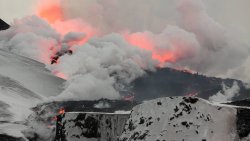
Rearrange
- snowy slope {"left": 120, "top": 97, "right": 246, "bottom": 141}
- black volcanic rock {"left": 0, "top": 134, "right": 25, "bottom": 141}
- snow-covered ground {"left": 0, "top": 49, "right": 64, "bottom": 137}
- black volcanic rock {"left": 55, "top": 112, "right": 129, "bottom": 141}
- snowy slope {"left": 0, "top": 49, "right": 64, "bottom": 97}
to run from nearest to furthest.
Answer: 1. snowy slope {"left": 120, "top": 97, "right": 246, "bottom": 141}
2. black volcanic rock {"left": 55, "top": 112, "right": 129, "bottom": 141}
3. black volcanic rock {"left": 0, "top": 134, "right": 25, "bottom": 141}
4. snow-covered ground {"left": 0, "top": 49, "right": 64, "bottom": 137}
5. snowy slope {"left": 0, "top": 49, "right": 64, "bottom": 97}

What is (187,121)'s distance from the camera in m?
5.61

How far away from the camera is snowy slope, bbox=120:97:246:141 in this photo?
18.1 ft

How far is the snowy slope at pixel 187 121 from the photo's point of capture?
552cm

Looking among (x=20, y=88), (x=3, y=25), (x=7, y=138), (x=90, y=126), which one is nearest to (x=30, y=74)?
(x=20, y=88)

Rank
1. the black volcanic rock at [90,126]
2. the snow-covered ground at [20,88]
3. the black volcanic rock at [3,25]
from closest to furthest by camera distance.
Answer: the black volcanic rock at [90,126]
the snow-covered ground at [20,88]
the black volcanic rock at [3,25]

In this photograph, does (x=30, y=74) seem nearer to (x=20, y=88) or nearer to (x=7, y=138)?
(x=20, y=88)

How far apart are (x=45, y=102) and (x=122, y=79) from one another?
217 feet

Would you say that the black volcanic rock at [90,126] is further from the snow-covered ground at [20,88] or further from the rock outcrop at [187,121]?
the snow-covered ground at [20,88]

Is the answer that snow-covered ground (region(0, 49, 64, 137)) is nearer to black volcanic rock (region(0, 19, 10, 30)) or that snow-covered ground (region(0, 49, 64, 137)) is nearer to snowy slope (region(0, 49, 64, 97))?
snowy slope (region(0, 49, 64, 97))

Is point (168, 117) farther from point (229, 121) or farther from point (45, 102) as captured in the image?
point (45, 102)

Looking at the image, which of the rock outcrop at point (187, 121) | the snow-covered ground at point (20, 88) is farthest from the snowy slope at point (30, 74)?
the rock outcrop at point (187, 121)

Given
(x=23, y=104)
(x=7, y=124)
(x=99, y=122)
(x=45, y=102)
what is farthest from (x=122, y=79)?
(x=99, y=122)

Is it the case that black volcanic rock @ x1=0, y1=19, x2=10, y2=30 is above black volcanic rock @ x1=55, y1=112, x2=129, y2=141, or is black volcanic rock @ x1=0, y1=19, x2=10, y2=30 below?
above

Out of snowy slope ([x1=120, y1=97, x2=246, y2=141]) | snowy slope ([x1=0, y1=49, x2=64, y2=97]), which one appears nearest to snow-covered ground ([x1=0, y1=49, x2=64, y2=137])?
snowy slope ([x1=0, y1=49, x2=64, y2=97])
